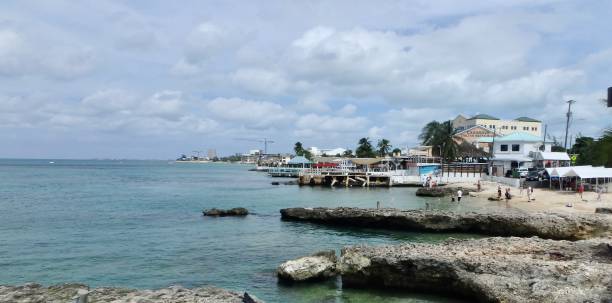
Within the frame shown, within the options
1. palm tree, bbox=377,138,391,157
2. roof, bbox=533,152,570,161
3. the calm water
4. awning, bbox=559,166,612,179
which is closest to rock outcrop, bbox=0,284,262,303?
the calm water

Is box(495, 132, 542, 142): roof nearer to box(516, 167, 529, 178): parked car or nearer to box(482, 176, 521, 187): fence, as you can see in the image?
box(516, 167, 529, 178): parked car

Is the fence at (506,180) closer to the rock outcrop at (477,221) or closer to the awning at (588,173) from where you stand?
the awning at (588,173)

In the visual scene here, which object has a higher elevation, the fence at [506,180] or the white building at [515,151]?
the white building at [515,151]

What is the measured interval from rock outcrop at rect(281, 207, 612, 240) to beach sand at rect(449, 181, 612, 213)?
332 inches

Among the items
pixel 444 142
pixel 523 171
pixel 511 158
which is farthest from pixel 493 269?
pixel 444 142

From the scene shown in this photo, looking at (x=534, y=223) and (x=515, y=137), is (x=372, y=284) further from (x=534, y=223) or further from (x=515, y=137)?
(x=515, y=137)

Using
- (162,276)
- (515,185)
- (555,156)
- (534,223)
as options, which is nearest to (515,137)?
(555,156)

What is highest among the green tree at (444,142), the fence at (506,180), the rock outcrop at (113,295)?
the green tree at (444,142)

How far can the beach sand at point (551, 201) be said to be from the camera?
3409 cm

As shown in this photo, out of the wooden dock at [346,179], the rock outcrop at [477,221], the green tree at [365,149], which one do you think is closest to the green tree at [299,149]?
the green tree at [365,149]

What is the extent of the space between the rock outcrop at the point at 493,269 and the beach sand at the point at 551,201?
18.3m

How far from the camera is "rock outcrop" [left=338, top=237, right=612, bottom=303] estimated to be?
1209 centimetres

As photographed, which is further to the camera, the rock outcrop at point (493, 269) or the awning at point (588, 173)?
the awning at point (588, 173)

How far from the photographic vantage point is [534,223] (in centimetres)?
2464
